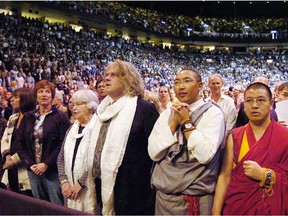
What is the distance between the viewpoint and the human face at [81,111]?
3.08 meters

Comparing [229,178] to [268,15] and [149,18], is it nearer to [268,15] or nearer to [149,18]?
[149,18]

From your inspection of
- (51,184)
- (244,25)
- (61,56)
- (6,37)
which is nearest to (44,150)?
(51,184)

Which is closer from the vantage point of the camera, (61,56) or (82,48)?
(61,56)

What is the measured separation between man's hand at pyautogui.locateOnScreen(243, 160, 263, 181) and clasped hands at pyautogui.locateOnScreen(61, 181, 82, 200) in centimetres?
138

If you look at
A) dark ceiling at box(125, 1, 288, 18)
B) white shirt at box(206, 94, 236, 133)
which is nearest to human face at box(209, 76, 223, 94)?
white shirt at box(206, 94, 236, 133)

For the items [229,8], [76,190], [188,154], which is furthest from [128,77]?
[229,8]

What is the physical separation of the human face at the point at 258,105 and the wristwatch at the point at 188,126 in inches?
14.5

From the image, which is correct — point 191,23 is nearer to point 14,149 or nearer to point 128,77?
point 14,149

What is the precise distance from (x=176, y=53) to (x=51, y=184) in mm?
37301

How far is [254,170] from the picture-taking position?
2041 mm

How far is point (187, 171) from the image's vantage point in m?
2.22

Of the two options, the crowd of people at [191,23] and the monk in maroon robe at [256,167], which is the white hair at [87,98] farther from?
the crowd of people at [191,23]

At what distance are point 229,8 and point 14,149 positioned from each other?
4886 centimetres

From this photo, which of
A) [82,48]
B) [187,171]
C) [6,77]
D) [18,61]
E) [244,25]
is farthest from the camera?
[244,25]
